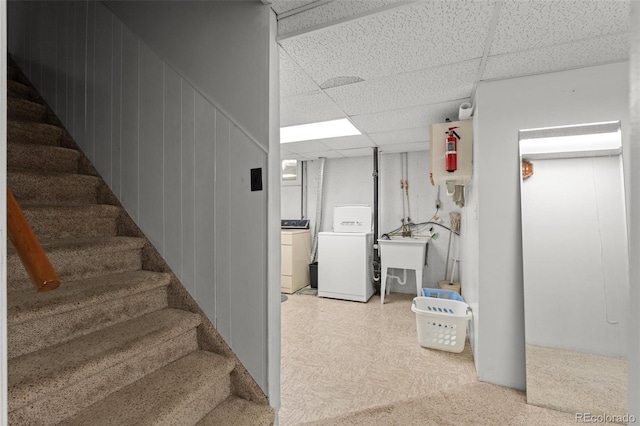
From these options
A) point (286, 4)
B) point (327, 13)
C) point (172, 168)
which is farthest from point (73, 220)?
point (327, 13)

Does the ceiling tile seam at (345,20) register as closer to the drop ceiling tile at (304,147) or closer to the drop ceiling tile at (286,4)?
the drop ceiling tile at (286,4)

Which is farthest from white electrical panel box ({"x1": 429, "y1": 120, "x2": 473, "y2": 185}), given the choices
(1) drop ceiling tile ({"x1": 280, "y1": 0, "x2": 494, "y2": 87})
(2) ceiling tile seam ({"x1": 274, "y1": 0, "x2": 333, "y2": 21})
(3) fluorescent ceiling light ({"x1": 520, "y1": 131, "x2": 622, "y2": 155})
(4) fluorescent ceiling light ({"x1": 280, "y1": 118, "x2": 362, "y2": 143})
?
(2) ceiling tile seam ({"x1": 274, "y1": 0, "x2": 333, "y2": 21})

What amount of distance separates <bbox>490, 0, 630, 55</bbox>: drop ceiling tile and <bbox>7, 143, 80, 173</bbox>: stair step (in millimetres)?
2622

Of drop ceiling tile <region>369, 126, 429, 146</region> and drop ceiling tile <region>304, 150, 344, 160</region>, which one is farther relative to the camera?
drop ceiling tile <region>304, 150, 344, 160</region>

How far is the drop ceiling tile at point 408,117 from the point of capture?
2.59 metres

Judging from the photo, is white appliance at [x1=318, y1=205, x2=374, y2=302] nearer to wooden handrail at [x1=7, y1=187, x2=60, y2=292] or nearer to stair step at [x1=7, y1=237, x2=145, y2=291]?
stair step at [x1=7, y1=237, x2=145, y2=291]

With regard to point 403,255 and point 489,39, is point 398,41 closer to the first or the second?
point 489,39

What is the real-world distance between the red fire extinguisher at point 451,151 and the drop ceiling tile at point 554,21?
753mm

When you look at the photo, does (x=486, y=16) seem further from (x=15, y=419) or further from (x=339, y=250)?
(x=339, y=250)

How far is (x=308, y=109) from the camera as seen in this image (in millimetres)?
2662

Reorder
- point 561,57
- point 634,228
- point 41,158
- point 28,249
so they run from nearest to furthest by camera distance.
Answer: point 634,228 < point 28,249 < point 561,57 < point 41,158

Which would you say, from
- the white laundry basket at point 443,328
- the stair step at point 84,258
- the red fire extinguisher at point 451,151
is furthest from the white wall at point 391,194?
the stair step at point 84,258

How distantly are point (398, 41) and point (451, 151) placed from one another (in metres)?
1.01

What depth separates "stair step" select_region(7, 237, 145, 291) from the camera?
4.44 ft
